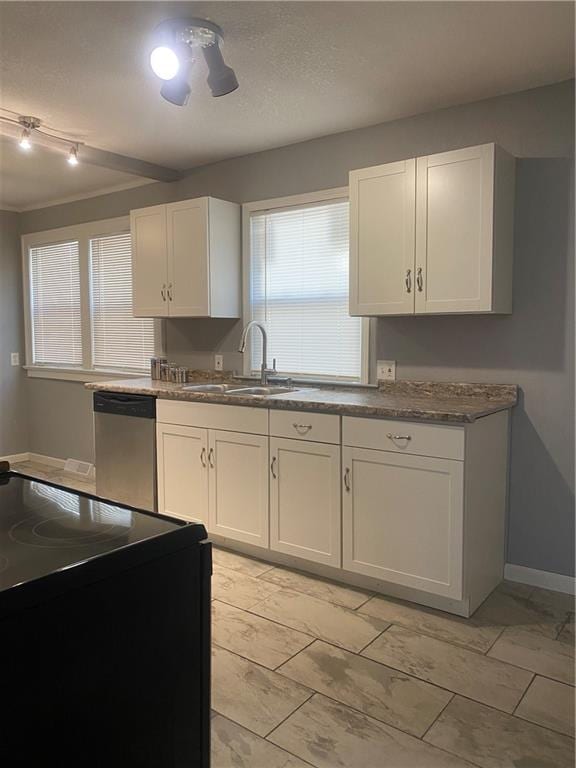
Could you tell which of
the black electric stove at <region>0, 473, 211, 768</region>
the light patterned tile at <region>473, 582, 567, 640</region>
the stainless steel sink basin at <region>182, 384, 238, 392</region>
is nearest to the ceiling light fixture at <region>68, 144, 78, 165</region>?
the stainless steel sink basin at <region>182, 384, 238, 392</region>

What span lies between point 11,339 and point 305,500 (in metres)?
4.14

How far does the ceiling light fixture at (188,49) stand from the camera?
2273 millimetres

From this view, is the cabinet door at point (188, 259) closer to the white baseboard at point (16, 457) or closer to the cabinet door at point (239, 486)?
the cabinet door at point (239, 486)

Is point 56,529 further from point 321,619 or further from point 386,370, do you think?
point 386,370

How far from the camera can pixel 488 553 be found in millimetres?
2834

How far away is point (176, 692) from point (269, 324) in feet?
10.0

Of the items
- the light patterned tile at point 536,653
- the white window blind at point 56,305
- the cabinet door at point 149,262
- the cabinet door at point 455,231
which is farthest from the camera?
the white window blind at point 56,305

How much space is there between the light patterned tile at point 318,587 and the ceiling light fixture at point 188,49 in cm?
230

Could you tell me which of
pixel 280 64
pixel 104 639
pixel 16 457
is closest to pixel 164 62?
pixel 280 64

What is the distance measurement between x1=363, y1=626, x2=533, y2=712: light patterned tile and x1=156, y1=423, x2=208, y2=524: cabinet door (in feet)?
4.67

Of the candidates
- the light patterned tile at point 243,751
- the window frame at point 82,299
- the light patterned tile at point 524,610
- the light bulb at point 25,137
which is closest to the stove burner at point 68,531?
the light patterned tile at point 243,751

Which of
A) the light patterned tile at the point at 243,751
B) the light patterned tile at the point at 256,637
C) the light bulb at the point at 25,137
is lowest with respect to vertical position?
the light patterned tile at the point at 243,751

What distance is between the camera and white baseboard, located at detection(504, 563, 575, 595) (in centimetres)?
288

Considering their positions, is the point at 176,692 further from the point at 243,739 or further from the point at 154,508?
the point at 154,508
